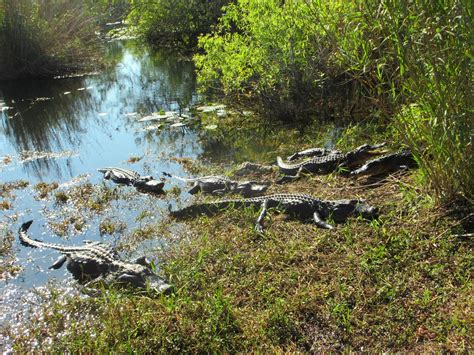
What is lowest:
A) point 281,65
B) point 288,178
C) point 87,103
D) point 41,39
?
point 288,178

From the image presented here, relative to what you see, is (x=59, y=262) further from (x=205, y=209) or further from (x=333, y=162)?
(x=333, y=162)

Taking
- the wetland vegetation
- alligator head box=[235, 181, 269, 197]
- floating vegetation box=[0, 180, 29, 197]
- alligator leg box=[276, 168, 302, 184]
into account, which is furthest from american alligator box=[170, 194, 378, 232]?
floating vegetation box=[0, 180, 29, 197]

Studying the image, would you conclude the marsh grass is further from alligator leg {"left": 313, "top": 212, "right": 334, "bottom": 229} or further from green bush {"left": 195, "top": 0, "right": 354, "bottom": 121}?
green bush {"left": 195, "top": 0, "right": 354, "bottom": 121}

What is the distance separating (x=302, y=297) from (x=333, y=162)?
2.69 metres

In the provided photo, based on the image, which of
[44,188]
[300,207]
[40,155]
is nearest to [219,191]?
[300,207]

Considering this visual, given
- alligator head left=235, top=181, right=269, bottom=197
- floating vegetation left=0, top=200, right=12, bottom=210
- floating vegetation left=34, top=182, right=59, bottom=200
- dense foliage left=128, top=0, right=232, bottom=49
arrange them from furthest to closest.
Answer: dense foliage left=128, top=0, right=232, bottom=49, floating vegetation left=34, top=182, right=59, bottom=200, floating vegetation left=0, top=200, right=12, bottom=210, alligator head left=235, top=181, right=269, bottom=197

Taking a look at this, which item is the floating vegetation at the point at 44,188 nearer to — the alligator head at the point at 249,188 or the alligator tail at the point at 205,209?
the alligator tail at the point at 205,209

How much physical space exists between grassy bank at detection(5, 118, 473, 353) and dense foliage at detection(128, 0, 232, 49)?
13607 millimetres

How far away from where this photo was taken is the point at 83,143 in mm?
8961

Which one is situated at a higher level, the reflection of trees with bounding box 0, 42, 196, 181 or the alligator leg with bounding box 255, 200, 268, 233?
the reflection of trees with bounding box 0, 42, 196, 181

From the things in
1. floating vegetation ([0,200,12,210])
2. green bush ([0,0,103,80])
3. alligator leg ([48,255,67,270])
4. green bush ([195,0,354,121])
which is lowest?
alligator leg ([48,255,67,270])

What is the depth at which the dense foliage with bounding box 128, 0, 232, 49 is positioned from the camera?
56.6ft

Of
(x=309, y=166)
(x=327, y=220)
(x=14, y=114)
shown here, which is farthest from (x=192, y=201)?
Answer: (x=14, y=114)

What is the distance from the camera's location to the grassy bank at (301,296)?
3219mm
